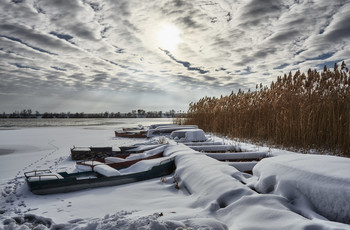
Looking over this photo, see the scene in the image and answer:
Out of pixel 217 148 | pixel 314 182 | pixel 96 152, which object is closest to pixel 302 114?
pixel 217 148

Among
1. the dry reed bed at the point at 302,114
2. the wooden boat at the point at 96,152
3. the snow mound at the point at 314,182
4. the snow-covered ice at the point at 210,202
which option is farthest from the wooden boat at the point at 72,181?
the dry reed bed at the point at 302,114

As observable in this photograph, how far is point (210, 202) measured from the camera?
2266 millimetres

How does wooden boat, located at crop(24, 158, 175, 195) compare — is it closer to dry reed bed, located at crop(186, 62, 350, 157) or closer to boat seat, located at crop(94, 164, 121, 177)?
boat seat, located at crop(94, 164, 121, 177)

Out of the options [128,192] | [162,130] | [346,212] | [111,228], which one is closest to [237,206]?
[346,212]

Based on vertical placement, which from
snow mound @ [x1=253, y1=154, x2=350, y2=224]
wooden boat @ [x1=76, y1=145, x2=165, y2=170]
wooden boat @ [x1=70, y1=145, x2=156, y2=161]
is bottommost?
wooden boat @ [x1=70, y1=145, x2=156, y2=161]

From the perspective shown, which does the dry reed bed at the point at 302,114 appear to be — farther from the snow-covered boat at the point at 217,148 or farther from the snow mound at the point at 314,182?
the snow mound at the point at 314,182

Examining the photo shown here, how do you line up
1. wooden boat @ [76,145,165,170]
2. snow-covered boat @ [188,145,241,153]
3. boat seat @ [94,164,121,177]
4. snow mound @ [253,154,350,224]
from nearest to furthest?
snow mound @ [253,154,350,224], boat seat @ [94,164,121,177], wooden boat @ [76,145,165,170], snow-covered boat @ [188,145,241,153]

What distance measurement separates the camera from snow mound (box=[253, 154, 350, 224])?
1676 mm

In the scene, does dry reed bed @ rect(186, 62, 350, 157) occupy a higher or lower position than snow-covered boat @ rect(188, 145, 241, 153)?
higher

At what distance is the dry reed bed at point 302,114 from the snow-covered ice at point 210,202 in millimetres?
2917

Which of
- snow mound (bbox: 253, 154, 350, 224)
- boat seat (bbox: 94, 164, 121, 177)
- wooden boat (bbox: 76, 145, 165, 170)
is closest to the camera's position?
snow mound (bbox: 253, 154, 350, 224)

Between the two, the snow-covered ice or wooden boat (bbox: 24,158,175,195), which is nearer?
the snow-covered ice

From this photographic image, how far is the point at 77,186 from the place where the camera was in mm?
3438

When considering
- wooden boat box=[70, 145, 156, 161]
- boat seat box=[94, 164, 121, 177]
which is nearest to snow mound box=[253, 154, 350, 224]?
boat seat box=[94, 164, 121, 177]
